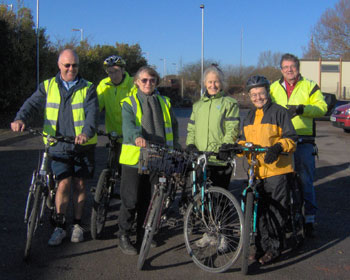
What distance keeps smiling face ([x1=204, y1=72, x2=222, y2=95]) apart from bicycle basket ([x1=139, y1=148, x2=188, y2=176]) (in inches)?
35.3

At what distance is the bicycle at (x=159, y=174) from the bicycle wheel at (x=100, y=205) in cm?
92

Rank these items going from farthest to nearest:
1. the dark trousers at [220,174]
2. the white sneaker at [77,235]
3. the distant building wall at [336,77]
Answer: the distant building wall at [336,77]
the white sneaker at [77,235]
the dark trousers at [220,174]

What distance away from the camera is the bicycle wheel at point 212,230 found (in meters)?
4.04

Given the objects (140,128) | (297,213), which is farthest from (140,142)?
(297,213)

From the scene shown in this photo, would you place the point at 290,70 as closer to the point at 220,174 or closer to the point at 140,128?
the point at 220,174

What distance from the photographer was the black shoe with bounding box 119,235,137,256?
4375mm

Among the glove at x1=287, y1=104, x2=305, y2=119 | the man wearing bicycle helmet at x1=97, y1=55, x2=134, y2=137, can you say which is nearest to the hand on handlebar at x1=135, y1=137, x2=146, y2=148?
the man wearing bicycle helmet at x1=97, y1=55, x2=134, y2=137

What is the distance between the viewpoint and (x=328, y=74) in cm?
4069

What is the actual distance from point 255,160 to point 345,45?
2001 inches

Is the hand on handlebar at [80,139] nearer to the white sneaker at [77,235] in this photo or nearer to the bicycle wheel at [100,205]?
the bicycle wheel at [100,205]

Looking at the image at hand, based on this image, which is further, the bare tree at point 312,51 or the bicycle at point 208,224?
the bare tree at point 312,51

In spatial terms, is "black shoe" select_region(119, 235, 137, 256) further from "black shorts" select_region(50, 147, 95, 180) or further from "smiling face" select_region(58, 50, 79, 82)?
"smiling face" select_region(58, 50, 79, 82)

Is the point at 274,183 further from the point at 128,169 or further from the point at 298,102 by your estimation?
the point at 128,169

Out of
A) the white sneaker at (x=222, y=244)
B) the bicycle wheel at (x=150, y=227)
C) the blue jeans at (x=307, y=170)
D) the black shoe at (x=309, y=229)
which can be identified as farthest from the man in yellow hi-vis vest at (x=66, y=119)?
the black shoe at (x=309, y=229)
